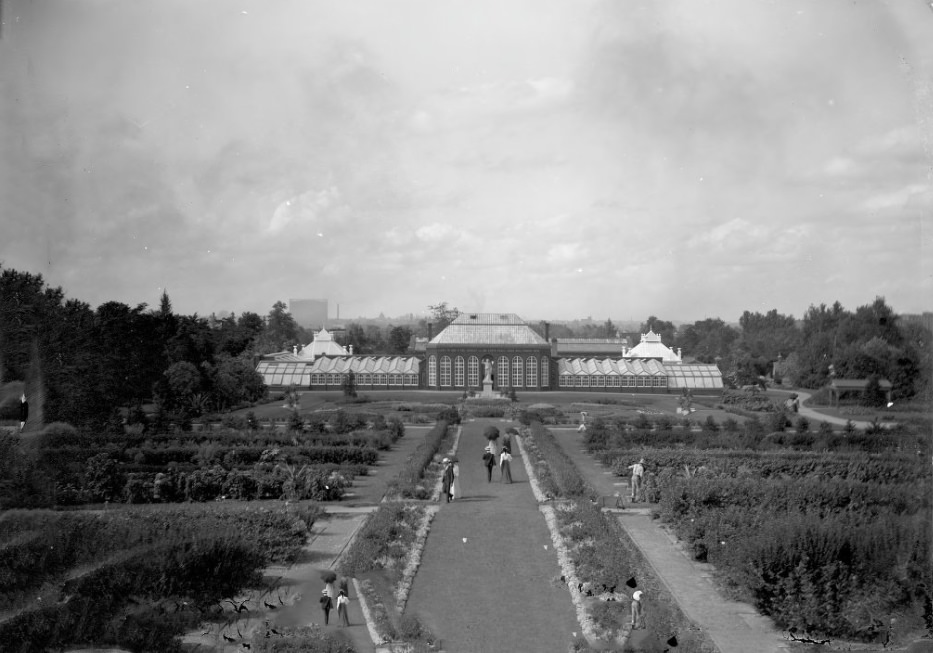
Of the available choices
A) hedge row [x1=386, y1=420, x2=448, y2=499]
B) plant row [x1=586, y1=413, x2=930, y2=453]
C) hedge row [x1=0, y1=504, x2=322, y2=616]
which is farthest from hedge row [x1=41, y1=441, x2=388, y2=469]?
plant row [x1=586, y1=413, x2=930, y2=453]

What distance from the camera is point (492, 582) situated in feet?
41.9

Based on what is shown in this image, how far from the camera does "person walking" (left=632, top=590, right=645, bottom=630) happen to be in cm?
1029

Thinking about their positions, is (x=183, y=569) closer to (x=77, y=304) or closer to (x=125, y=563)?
(x=125, y=563)

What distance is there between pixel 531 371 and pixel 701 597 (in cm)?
4601

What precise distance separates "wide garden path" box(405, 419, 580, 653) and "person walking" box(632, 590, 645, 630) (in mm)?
895

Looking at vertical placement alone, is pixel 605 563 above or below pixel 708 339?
below

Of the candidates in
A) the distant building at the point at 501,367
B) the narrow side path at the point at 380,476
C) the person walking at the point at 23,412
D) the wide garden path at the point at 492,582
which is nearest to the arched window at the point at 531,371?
the distant building at the point at 501,367

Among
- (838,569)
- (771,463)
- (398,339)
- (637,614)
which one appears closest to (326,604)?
(637,614)

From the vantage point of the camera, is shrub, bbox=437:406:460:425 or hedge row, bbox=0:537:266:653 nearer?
hedge row, bbox=0:537:266:653

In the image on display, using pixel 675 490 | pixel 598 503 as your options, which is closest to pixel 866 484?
pixel 675 490

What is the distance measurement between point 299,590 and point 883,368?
28375 millimetres

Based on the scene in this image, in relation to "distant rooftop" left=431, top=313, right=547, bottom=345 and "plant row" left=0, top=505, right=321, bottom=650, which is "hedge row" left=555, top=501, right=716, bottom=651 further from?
"distant rooftop" left=431, top=313, right=547, bottom=345

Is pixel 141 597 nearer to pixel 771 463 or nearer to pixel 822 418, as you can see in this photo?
pixel 771 463

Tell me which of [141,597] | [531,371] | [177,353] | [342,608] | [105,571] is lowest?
[342,608]
